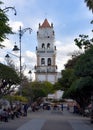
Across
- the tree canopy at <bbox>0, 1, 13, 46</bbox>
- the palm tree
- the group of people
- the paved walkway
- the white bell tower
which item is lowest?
the paved walkway

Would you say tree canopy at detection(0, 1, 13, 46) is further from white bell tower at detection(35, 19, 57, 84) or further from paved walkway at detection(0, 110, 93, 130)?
white bell tower at detection(35, 19, 57, 84)

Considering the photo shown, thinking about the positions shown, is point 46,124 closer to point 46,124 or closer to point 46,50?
point 46,124

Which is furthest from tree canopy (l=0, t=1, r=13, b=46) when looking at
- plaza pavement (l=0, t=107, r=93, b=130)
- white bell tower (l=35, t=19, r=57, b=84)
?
white bell tower (l=35, t=19, r=57, b=84)

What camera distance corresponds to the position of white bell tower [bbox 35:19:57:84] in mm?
177250

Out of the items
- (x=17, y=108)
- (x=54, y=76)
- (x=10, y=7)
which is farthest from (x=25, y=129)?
(x=54, y=76)

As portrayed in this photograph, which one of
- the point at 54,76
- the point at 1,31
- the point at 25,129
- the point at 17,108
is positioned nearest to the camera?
the point at 1,31

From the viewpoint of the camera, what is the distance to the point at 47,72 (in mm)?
188250

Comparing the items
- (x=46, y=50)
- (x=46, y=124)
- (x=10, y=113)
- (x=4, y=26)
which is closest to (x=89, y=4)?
(x=46, y=124)

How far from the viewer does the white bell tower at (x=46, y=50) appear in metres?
177

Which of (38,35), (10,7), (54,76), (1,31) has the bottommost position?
(1,31)

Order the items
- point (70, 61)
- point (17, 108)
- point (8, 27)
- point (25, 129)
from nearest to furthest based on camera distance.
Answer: point (8, 27) < point (25, 129) < point (17, 108) < point (70, 61)

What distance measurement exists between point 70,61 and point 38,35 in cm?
7668

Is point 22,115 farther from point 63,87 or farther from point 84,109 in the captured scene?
point 63,87

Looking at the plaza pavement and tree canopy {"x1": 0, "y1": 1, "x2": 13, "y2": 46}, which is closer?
tree canopy {"x1": 0, "y1": 1, "x2": 13, "y2": 46}
